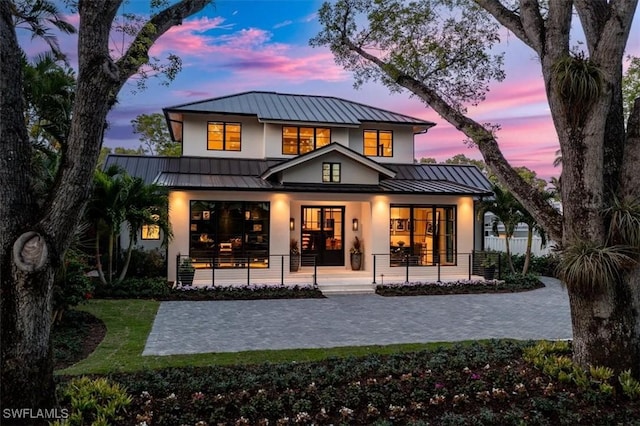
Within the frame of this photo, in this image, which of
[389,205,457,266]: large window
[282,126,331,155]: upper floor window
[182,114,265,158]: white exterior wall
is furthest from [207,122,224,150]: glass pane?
[389,205,457,266]: large window

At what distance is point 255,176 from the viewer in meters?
17.7

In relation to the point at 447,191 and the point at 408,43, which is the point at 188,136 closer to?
the point at 447,191

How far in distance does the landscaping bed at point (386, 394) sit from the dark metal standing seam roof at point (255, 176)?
34.9 ft

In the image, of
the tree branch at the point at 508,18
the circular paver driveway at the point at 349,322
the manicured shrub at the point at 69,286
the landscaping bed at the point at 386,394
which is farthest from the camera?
the manicured shrub at the point at 69,286

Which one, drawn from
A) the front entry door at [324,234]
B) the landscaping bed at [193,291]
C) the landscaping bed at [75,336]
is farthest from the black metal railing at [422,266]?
the landscaping bed at [75,336]

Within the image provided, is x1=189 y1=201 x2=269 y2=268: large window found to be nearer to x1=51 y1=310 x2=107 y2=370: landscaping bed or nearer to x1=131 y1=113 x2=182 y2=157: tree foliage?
x1=51 y1=310 x2=107 y2=370: landscaping bed

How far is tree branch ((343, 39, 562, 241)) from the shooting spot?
5711 mm

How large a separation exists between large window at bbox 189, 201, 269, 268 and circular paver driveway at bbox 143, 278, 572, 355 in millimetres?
3297

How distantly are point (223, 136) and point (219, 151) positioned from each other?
664mm

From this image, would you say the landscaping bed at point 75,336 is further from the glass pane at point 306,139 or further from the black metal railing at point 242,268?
the glass pane at point 306,139

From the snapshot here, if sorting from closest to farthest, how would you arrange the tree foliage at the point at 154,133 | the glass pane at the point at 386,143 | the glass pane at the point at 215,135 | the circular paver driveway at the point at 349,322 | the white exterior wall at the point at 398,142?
the circular paver driveway at the point at 349,322 → the glass pane at the point at 215,135 → the white exterior wall at the point at 398,142 → the glass pane at the point at 386,143 → the tree foliage at the point at 154,133

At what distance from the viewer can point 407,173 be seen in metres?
19.8

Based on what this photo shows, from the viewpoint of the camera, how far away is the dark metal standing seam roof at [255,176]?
1619 cm

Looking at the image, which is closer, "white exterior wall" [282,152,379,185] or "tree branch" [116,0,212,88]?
"tree branch" [116,0,212,88]
